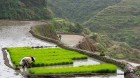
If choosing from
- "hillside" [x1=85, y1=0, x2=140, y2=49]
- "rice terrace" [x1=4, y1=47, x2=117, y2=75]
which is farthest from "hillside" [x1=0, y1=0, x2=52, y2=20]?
"hillside" [x1=85, y1=0, x2=140, y2=49]

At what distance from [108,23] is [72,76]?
10847cm

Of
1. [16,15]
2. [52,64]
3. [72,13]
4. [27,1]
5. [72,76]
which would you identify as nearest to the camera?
[72,76]

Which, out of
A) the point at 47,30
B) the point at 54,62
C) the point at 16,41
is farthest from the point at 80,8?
the point at 54,62

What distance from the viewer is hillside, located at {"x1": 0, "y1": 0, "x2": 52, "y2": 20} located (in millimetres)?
69062

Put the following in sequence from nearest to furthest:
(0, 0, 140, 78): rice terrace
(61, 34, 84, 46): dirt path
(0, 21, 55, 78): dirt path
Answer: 1. (0, 0, 140, 78): rice terrace
2. (0, 21, 55, 78): dirt path
3. (61, 34, 84, 46): dirt path

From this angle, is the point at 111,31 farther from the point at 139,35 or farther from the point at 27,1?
the point at 27,1

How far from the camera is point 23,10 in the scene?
72250mm

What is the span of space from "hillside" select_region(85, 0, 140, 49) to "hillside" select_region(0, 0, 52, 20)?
40600 mm

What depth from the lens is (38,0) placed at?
77.2 meters

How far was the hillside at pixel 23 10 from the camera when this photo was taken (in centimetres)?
6906

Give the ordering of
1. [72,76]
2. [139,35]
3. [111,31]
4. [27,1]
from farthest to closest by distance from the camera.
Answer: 1. [111,31]
2. [139,35]
3. [27,1]
4. [72,76]

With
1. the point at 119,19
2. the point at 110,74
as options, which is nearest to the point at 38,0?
the point at 110,74

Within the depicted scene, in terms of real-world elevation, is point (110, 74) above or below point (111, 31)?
above

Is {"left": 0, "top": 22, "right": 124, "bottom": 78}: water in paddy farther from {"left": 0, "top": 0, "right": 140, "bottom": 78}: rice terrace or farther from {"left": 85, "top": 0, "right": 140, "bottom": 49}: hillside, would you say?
{"left": 85, "top": 0, "right": 140, "bottom": 49}: hillside
